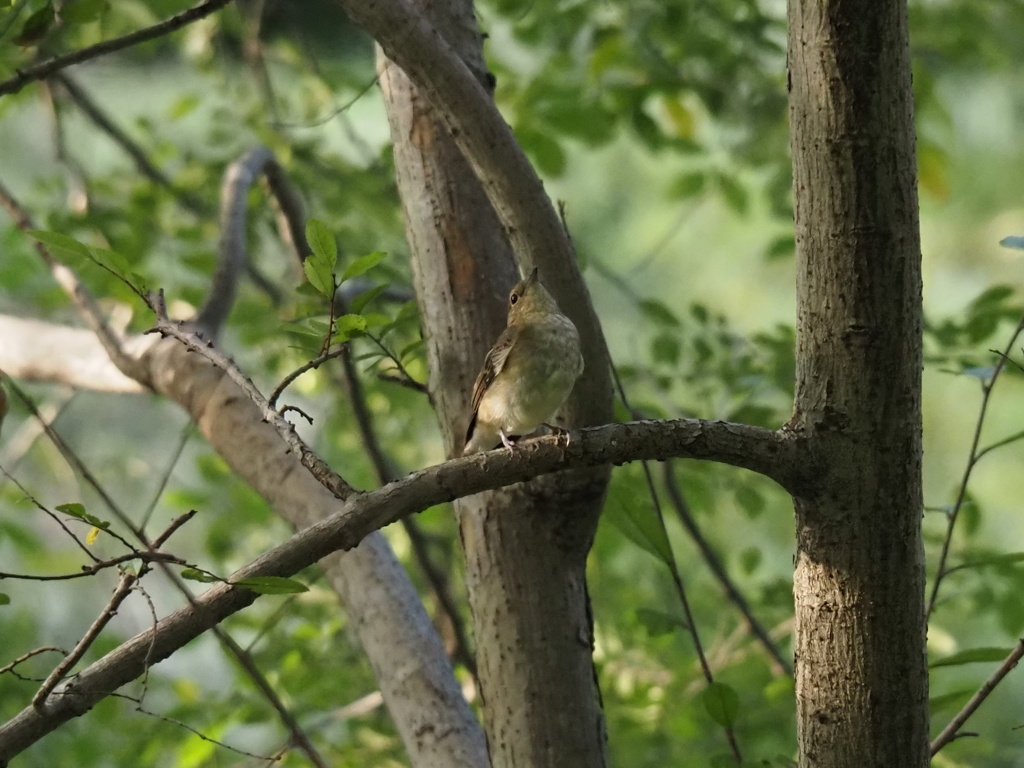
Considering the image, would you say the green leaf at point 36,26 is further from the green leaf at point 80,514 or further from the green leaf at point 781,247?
the green leaf at point 781,247

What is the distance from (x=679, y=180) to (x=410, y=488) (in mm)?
1753

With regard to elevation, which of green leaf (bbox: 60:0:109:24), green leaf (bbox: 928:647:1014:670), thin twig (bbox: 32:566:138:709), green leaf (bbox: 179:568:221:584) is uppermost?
green leaf (bbox: 60:0:109:24)

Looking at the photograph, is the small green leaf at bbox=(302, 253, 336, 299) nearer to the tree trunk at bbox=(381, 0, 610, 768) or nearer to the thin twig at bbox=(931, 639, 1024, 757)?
the tree trunk at bbox=(381, 0, 610, 768)

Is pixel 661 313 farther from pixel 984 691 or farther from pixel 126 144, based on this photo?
pixel 126 144

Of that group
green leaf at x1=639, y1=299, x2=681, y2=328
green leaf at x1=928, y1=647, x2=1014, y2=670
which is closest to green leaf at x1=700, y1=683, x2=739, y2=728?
green leaf at x1=928, y1=647, x2=1014, y2=670

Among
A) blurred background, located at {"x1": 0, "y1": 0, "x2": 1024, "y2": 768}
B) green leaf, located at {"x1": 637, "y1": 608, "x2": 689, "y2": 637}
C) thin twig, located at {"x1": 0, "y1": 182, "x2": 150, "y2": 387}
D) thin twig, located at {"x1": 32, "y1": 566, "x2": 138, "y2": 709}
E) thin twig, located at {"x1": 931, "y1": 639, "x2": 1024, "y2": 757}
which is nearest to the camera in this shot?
thin twig, located at {"x1": 32, "y1": 566, "x2": 138, "y2": 709}

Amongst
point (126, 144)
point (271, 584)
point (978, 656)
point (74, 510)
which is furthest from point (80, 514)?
point (126, 144)

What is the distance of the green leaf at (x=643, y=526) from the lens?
1.30 meters

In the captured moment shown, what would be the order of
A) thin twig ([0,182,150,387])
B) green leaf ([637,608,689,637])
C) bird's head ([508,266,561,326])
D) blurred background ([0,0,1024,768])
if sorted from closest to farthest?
bird's head ([508,266,561,326]) < green leaf ([637,608,689,637]) < thin twig ([0,182,150,387]) < blurred background ([0,0,1024,768])

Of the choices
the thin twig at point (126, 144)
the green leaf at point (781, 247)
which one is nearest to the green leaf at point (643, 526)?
the green leaf at point (781, 247)

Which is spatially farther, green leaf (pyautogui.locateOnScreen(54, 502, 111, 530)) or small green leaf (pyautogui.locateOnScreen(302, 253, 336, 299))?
small green leaf (pyautogui.locateOnScreen(302, 253, 336, 299))

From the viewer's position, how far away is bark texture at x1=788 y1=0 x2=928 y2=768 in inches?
36.3

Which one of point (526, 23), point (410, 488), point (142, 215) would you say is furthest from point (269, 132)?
point (410, 488)

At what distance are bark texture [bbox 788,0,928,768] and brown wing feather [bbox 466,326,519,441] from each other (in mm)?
471
